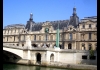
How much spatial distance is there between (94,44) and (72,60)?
7740mm

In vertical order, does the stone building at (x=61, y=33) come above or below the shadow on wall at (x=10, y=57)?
above

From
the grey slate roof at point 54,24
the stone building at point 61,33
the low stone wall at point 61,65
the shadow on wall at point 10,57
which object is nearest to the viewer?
the low stone wall at point 61,65

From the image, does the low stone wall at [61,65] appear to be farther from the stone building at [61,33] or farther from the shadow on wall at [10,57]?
the stone building at [61,33]

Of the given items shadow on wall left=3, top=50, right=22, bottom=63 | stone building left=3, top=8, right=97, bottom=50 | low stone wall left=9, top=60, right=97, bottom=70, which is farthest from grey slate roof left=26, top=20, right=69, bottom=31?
low stone wall left=9, top=60, right=97, bottom=70

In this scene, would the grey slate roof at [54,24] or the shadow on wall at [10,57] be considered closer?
the shadow on wall at [10,57]

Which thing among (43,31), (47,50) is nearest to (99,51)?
(47,50)

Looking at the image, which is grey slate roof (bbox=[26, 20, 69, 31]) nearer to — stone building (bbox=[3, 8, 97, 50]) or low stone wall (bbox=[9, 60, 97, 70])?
stone building (bbox=[3, 8, 97, 50])

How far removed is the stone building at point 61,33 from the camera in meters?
40.9

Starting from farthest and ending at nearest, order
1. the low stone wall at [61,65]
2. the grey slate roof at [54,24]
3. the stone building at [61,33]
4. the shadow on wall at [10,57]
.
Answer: the grey slate roof at [54,24] < the stone building at [61,33] < the shadow on wall at [10,57] < the low stone wall at [61,65]

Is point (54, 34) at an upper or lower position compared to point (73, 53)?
A: upper

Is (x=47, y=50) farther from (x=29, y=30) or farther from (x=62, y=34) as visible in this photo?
(x=29, y=30)

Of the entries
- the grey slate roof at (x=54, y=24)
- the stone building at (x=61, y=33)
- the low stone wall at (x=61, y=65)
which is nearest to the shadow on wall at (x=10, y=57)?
the low stone wall at (x=61, y=65)

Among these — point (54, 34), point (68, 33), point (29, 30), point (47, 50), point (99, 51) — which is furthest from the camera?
point (29, 30)

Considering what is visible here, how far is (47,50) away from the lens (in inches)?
1334
